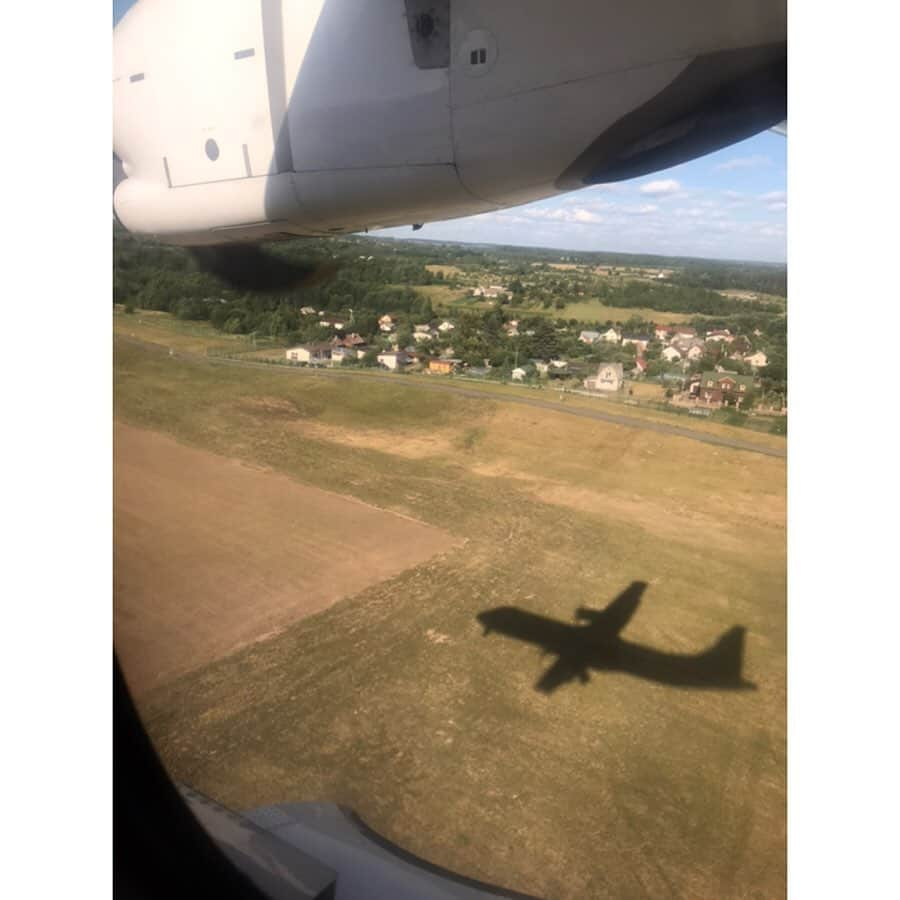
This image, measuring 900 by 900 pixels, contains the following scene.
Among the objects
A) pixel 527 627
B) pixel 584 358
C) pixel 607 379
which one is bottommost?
pixel 527 627

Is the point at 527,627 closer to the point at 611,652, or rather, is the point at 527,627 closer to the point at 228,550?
the point at 611,652

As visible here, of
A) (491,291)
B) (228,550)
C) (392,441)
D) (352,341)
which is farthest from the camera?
(392,441)

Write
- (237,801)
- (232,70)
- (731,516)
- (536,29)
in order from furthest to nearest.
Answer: (731,516) < (237,801) < (232,70) < (536,29)

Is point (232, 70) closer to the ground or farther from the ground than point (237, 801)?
farther from the ground

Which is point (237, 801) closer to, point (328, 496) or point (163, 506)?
point (163, 506)

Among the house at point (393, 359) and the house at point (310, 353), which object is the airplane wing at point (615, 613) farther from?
the house at point (310, 353)

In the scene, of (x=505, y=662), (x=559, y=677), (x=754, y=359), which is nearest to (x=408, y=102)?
(x=754, y=359)

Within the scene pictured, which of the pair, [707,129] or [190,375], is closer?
[707,129]

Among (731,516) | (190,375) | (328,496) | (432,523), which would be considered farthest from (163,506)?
(731,516)
